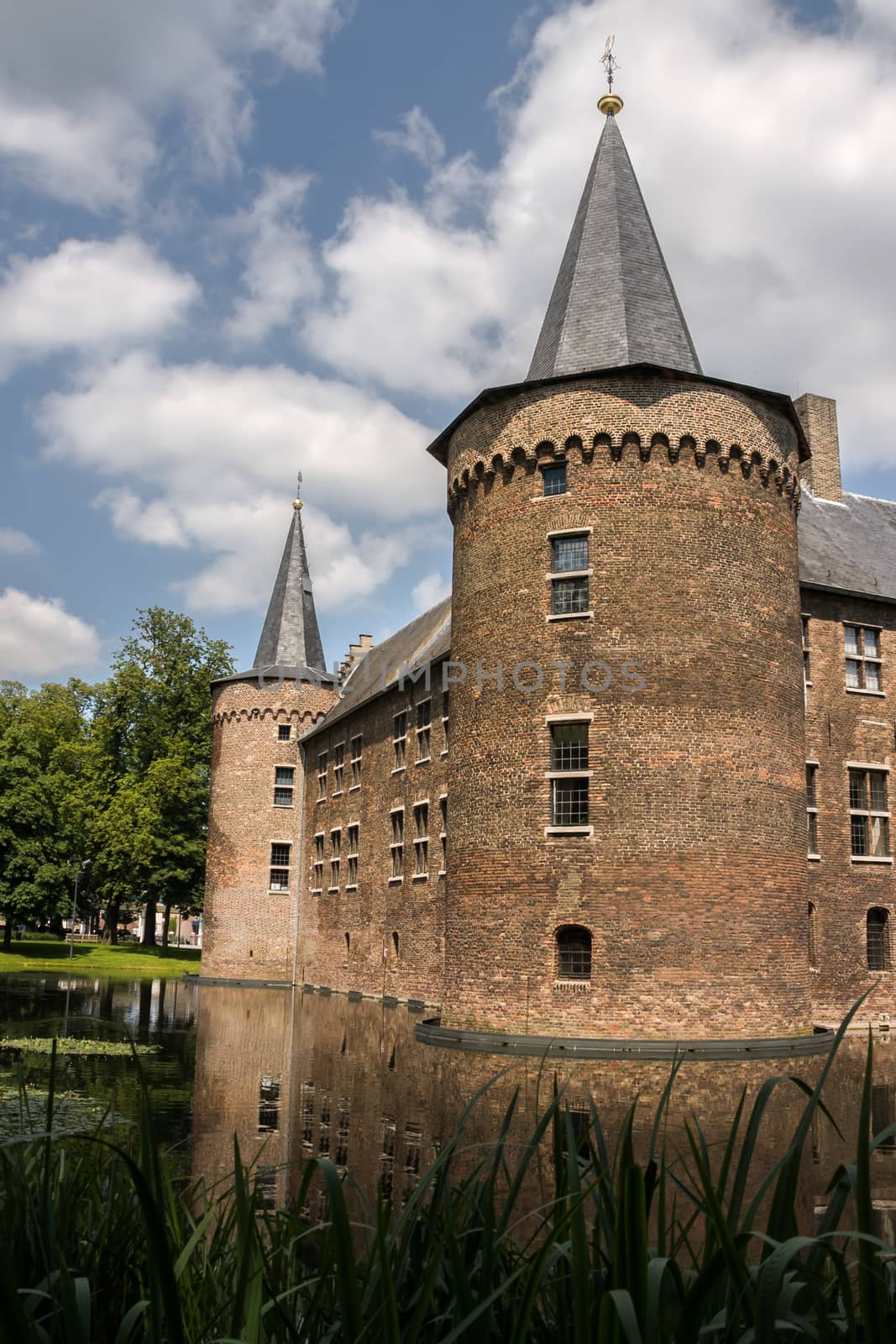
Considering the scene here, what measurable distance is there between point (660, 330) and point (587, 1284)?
851 inches

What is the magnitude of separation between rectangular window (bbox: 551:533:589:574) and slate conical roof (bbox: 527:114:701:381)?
3.03m

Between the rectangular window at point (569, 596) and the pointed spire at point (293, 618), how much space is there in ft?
83.8

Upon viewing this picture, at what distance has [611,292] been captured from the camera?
22562 millimetres

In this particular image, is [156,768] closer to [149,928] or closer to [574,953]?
[149,928]

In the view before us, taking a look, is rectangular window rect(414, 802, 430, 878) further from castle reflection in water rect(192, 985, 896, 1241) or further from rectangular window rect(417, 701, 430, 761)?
castle reflection in water rect(192, 985, 896, 1241)

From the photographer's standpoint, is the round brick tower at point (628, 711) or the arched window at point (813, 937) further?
the arched window at point (813, 937)

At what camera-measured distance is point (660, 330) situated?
22.2 m

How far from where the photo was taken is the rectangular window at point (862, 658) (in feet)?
85.7

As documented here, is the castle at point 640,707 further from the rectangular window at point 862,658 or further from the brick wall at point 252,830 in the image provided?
the brick wall at point 252,830

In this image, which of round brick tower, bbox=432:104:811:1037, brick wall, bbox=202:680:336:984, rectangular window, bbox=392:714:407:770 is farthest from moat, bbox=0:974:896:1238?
brick wall, bbox=202:680:336:984

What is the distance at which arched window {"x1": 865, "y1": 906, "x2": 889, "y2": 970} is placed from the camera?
25047 millimetres

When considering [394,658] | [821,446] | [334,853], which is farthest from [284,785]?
[821,446]

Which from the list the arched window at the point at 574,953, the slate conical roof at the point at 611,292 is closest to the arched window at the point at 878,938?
the arched window at the point at 574,953

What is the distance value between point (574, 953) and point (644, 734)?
3.84 metres
